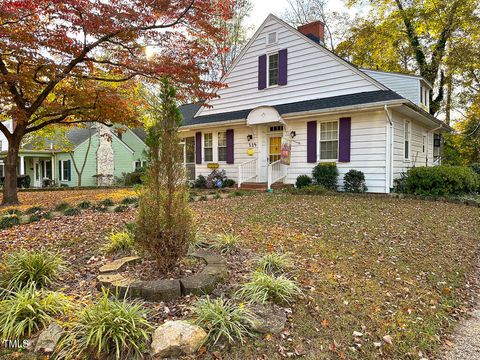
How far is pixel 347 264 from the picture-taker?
416cm

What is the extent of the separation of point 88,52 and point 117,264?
7714 mm

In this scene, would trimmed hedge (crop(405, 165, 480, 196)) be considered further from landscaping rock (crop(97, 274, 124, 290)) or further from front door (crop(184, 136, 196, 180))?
landscaping rock (crop(97, 274, 124, 290))

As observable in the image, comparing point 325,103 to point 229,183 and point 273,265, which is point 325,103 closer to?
point 229,183

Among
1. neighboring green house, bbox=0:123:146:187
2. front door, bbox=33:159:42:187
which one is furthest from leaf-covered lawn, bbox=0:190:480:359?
front door, bbox=33:159:42:187

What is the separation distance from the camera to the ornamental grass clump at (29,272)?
305 centimetres

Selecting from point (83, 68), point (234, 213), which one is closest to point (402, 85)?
point (234, 213)

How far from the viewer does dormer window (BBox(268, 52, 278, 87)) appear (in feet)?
43.4

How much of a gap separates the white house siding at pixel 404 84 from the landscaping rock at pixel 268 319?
1399 centimetres

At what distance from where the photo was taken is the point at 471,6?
16.8 m

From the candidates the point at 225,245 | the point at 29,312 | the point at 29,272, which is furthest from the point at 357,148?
the point at 29,312

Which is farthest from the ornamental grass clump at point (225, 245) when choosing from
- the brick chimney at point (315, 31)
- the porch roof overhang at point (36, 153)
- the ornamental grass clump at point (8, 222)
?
the porch roof overhang at point (36, 153)

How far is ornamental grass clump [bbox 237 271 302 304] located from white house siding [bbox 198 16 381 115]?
9625 millimetres

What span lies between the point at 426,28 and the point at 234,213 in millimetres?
19841

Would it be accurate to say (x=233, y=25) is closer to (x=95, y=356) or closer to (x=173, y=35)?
(x=173, y=35)
